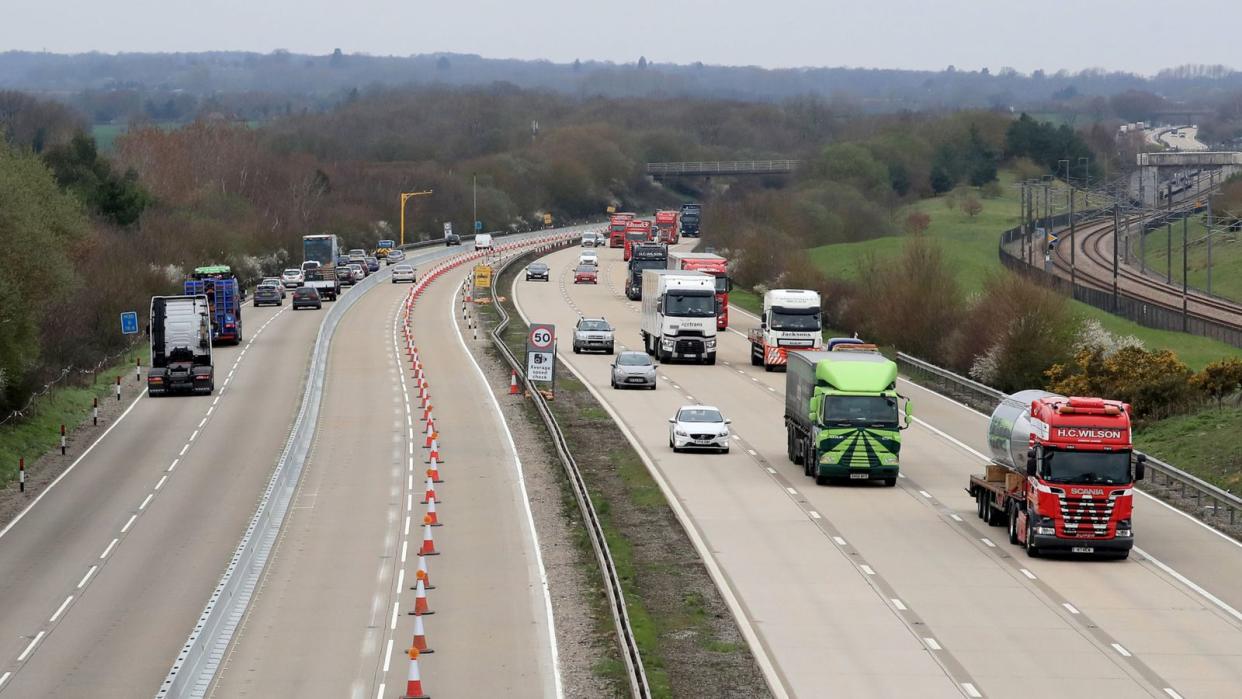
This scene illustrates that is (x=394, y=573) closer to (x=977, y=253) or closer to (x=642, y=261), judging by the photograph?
(x=642, y=261)

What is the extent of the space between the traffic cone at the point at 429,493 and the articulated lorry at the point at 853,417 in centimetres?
905

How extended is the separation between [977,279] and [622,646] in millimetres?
79337

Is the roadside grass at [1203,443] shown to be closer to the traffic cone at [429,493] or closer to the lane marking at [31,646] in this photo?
the traffic cone at [429,493]

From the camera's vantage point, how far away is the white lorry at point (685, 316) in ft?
214

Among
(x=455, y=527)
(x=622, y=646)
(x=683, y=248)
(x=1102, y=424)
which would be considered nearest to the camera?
(x=622, y=646)

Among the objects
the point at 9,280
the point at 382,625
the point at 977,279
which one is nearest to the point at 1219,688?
the point at 382,625

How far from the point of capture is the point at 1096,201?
182 m

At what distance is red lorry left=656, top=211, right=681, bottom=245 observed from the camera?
159 metres

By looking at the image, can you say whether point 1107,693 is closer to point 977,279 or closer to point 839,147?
point 977,279

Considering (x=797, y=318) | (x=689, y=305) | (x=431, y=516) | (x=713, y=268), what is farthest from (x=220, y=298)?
(x=431, y=516)

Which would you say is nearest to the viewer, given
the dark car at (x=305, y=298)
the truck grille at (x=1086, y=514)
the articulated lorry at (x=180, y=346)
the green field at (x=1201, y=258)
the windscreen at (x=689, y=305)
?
the truck grille at (x=1086, y=514)

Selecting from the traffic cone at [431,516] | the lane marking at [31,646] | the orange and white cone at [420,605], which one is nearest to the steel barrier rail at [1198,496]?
the traffic cone at [431,516]

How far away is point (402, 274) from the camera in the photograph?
11588cm

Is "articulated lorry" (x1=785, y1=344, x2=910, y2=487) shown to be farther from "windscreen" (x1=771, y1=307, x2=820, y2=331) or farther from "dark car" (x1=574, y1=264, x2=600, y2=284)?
"dark car" (x1=574, y1=264, x2=600, y2=284)
